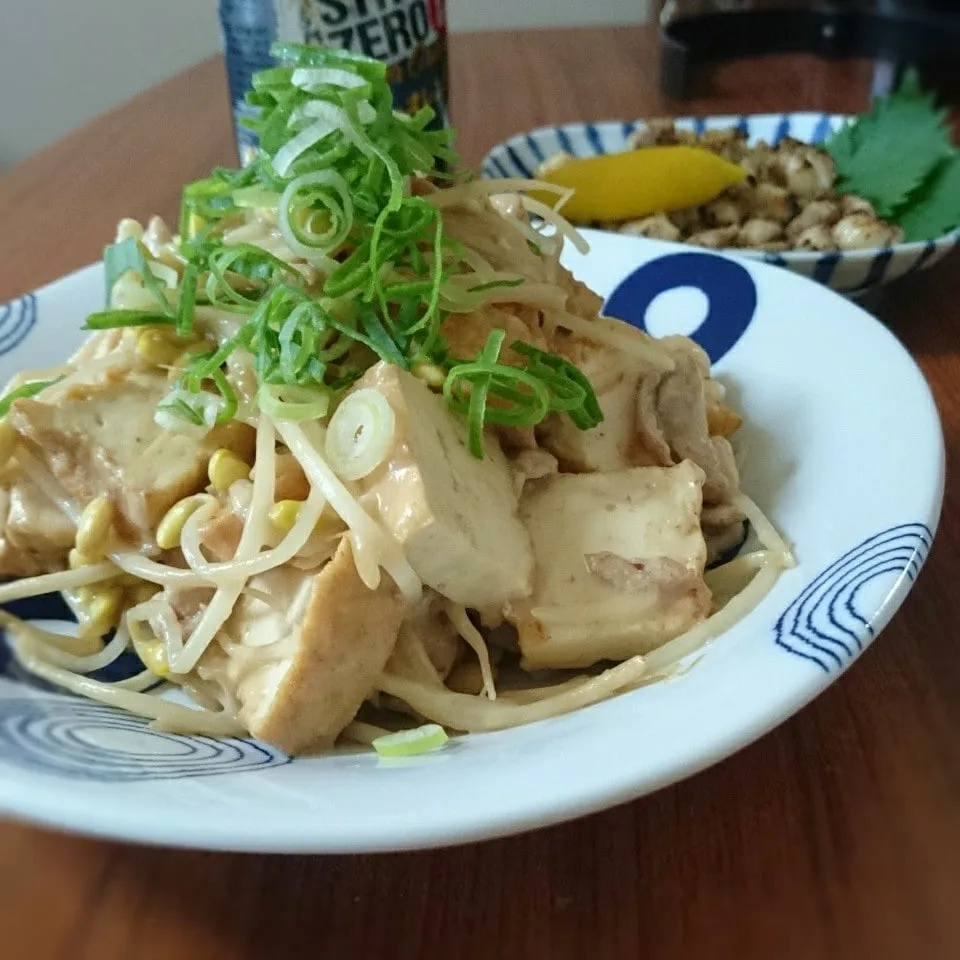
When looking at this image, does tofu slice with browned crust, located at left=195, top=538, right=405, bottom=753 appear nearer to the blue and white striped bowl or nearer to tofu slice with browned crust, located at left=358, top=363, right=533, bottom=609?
tofu slice with browned crust, located at left=358, top=363, right=533, bottom=609

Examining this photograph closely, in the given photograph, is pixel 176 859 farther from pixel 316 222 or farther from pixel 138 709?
pixel 316 222

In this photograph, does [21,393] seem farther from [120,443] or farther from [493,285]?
[493,285]

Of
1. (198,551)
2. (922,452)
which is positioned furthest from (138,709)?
(922,452)

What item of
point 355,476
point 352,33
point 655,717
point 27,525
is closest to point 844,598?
point 655,717

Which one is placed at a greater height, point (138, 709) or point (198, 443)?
point (198, 443)

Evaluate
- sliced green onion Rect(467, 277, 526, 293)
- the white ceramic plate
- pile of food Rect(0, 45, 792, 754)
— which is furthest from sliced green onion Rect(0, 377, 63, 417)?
sliced green onion Rect(467, 277, 526, 293)

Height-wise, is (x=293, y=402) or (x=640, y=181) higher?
(x=293, y=402)

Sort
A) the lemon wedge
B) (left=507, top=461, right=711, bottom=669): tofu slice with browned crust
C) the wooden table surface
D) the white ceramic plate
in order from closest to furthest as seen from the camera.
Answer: the white ceramic plate, the wooden table surface, (left=507, top=461, right=711, bottom=669): tofu slice with browned crust, the lemon wedge
